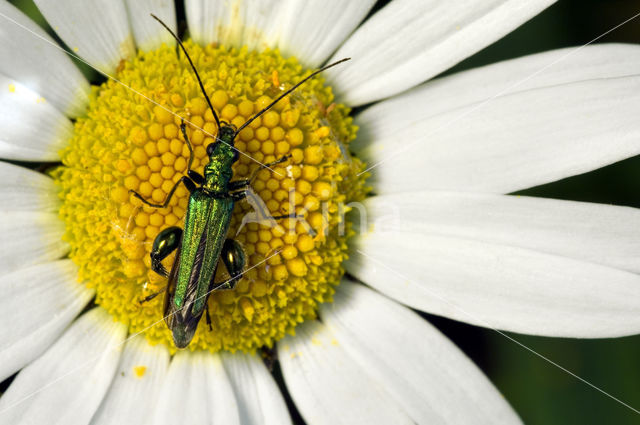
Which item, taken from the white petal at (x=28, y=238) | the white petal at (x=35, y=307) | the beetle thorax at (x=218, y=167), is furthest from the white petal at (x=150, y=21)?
the white petal at (x=35, y=307)

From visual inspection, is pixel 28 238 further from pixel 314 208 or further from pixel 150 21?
pixel 314 208

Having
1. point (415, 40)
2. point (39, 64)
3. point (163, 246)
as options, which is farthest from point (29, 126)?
point (415, 40)

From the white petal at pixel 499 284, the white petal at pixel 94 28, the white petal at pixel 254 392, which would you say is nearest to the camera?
the white petal at pixel 499 284

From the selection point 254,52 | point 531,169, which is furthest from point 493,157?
point 254,52

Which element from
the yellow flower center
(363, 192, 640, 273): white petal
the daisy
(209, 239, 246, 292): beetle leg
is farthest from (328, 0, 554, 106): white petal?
(209, 239, 246, 292): beetle leg

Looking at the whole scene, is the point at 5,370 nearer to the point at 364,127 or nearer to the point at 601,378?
the point at 364,127

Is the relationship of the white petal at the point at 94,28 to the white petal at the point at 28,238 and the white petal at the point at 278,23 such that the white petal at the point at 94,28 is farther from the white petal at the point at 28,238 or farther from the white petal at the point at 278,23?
the white petal at the point at 28,238
